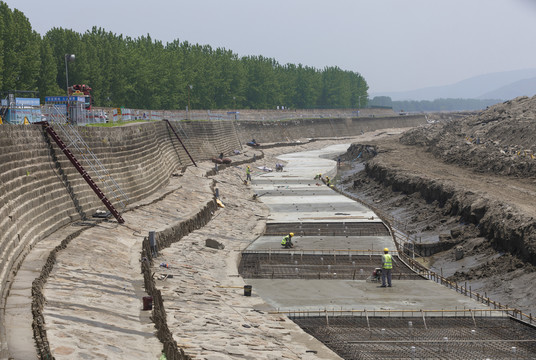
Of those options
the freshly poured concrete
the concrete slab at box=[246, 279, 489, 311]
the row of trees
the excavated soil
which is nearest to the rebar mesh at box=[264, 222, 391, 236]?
the freshly poured concrete

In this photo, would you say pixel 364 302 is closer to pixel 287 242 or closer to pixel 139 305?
pixel 139 305

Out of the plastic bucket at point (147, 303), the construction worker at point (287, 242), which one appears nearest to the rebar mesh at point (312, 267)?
the construction worker at point (287, 242)

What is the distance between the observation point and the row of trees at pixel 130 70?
7600 cm

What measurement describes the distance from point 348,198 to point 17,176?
3879 cm

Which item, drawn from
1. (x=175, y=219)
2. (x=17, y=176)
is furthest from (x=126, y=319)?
(x=175, y=219)

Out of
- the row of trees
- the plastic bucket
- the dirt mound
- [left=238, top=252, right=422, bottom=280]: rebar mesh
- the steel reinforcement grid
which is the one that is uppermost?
the row of trees

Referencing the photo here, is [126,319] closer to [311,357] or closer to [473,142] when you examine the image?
[311,357]

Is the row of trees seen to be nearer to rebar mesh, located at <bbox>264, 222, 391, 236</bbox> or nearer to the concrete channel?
rebar mesh, located at <bbox>264, 222, 391, 236</bbox>

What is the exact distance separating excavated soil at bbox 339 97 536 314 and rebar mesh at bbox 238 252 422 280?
385 centimetres

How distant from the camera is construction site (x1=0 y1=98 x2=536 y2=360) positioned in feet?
66.1

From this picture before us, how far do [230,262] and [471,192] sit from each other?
21.3 metres

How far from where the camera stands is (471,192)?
48500 mm

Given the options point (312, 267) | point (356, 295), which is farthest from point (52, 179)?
point (356, 295)

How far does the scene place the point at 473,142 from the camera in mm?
82125
